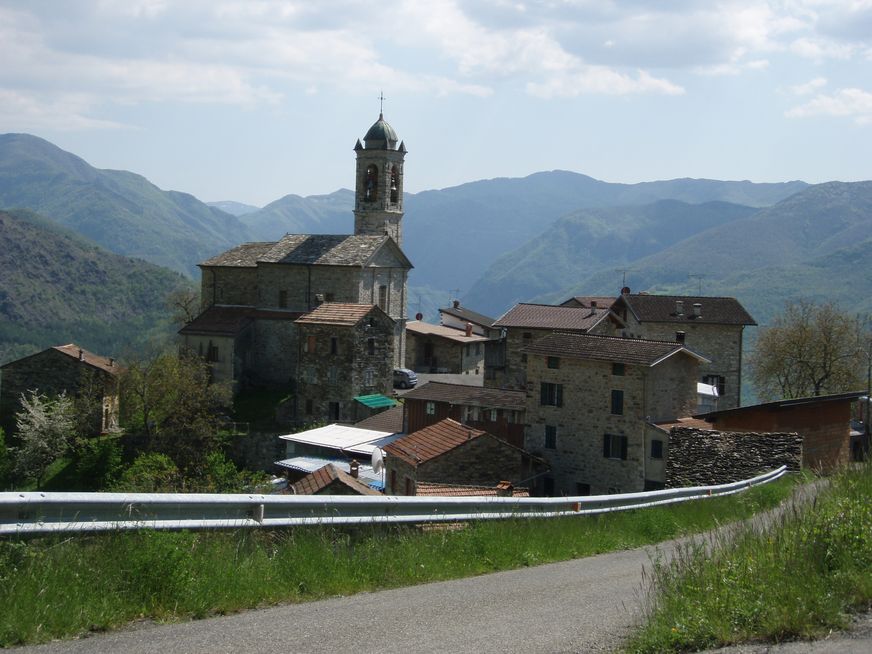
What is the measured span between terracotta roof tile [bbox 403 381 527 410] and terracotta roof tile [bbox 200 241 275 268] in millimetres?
19997

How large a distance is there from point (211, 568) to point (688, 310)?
174 ft

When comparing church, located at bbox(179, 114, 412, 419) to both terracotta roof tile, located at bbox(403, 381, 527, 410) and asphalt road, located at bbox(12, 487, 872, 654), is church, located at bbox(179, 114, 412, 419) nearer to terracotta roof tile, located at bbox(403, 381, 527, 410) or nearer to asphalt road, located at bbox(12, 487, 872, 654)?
terracotta roof tile, located at bbox(403, 381, 527, 410)

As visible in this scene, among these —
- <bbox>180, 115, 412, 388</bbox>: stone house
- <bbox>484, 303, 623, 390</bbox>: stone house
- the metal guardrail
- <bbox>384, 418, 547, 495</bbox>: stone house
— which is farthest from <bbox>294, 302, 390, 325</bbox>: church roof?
the metal guardrail

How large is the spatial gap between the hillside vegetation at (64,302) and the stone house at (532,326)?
115834mm

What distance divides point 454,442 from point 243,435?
841 inches

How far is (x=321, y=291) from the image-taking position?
53.5 meters

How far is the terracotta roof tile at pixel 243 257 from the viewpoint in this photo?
2270 inches

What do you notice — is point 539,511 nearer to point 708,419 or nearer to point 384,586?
point 384,586

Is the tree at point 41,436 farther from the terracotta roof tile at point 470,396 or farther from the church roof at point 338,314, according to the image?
the terracotta roof tile at point 470,396

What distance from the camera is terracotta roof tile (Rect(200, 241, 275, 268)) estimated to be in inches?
2270

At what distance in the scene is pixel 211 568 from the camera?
7.00 metres

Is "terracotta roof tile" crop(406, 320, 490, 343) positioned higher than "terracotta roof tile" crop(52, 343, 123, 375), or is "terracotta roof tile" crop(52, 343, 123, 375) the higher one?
"terracotta roof tile" crop(406, 320, 490, 343)

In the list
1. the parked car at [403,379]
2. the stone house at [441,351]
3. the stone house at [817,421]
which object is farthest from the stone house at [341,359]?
the stone house at [817,421]

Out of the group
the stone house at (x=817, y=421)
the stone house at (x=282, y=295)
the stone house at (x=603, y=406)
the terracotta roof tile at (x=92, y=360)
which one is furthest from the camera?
the stone house at (x=282, y=295)
